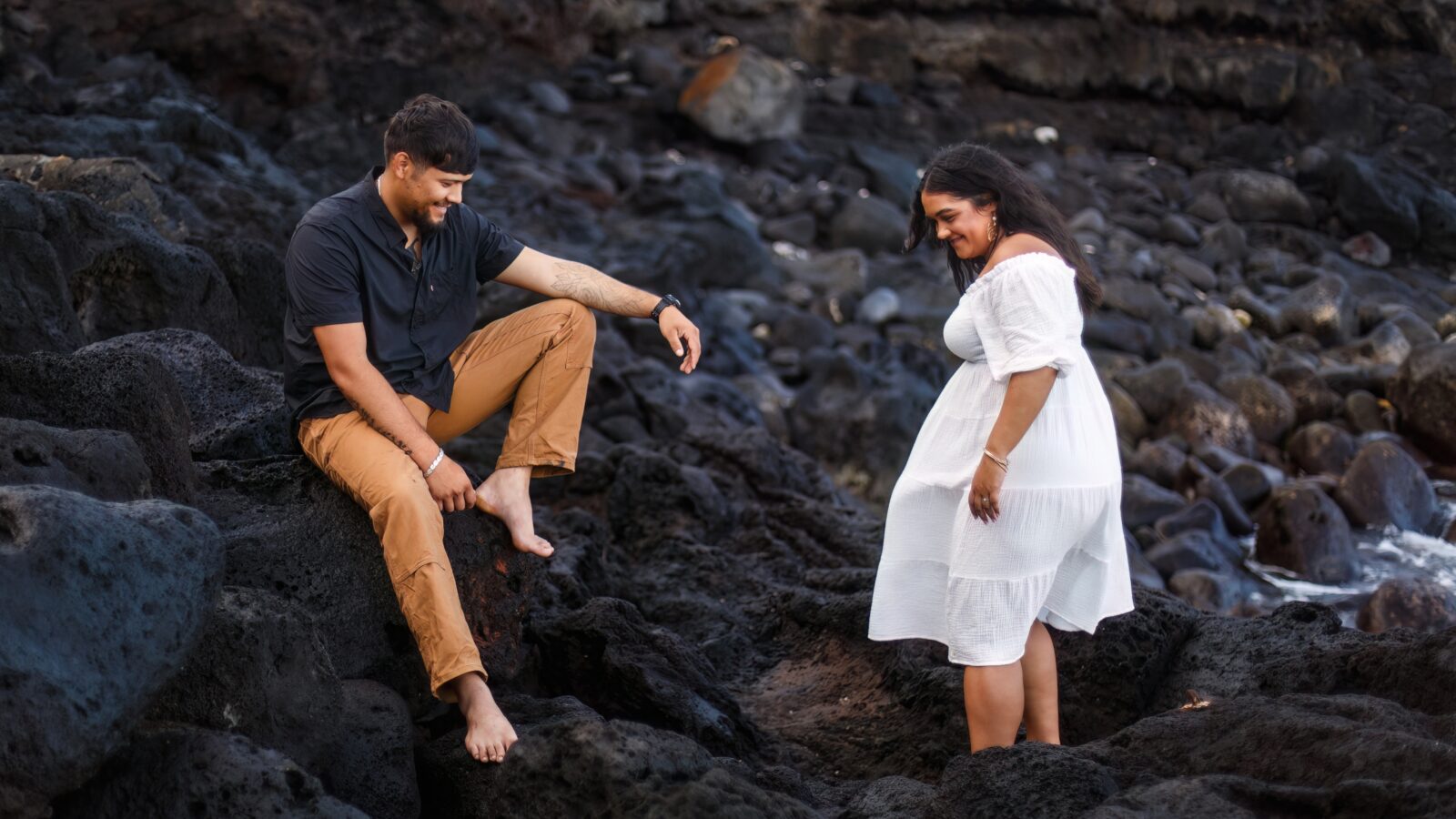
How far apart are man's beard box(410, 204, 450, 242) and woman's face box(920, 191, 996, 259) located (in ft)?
4.62

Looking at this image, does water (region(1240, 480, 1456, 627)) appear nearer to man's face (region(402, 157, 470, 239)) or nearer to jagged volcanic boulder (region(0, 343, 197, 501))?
man's face (region(402, 157, 470, 239))

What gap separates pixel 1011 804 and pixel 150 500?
206cm

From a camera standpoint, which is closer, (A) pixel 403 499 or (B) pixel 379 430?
(A) pixel 403 499

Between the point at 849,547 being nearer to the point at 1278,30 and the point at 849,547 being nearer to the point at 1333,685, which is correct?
the point at 1333,685

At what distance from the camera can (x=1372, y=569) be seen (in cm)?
1095

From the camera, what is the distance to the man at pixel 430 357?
392 centimetres

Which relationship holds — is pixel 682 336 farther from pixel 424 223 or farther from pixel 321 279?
pixel 321 279

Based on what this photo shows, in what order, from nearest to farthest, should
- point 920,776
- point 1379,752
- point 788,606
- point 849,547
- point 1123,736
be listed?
point 1379,752
point 1123,736
point 920,776
point 788,606
point 849,547

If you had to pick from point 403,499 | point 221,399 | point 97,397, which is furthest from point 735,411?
point 403,499

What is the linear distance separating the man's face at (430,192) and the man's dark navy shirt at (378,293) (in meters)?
0.11

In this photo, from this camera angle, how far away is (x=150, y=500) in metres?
3.31

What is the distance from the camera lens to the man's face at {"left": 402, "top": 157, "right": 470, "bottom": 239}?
4.16 meters

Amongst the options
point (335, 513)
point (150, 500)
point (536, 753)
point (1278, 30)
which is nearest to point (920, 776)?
point (536, 753)

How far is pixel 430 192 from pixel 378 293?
341 mm
